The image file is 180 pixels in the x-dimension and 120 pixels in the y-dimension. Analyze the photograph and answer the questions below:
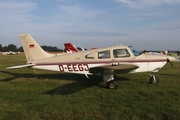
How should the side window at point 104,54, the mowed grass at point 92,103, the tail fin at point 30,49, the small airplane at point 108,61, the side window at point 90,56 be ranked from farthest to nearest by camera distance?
the tail fin at point 30,49 < the side window at point 90,56 < the side window at point 104,54 < the small airplane at point 108,61 < the mowed grass at point 92,103

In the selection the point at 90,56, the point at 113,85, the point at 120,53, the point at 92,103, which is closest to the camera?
the point at 92,103

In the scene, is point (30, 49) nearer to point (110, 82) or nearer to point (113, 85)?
point (110, 82)

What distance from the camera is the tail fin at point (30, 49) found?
1044cm

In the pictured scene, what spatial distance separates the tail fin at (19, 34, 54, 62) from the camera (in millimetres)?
10438

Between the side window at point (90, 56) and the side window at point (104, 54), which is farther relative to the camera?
the side window at point (90, 56)

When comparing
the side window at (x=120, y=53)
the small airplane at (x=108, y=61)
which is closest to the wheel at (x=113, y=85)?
the small airplane at (x=108, y=61)

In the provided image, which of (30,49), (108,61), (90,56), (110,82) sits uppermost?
(30,49)

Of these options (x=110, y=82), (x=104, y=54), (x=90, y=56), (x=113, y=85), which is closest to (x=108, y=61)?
(x=104, y=54)

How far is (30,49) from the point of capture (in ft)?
34.4

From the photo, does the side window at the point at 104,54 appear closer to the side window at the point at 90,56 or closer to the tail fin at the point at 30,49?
the side window at the point at 90,56

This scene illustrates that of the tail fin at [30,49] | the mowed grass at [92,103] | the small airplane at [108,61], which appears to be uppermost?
the tail fin at [30,49]

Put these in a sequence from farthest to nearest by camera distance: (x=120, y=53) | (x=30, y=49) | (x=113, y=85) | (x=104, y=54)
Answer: (x=30, y=49) → (x=104, y=54) → (x=120, y=53) → (x=113, y=85)

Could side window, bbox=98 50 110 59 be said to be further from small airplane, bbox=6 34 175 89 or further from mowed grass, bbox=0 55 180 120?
mowed grass, bbox=0 55 180 120

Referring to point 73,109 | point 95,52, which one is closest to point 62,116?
point 73,109
